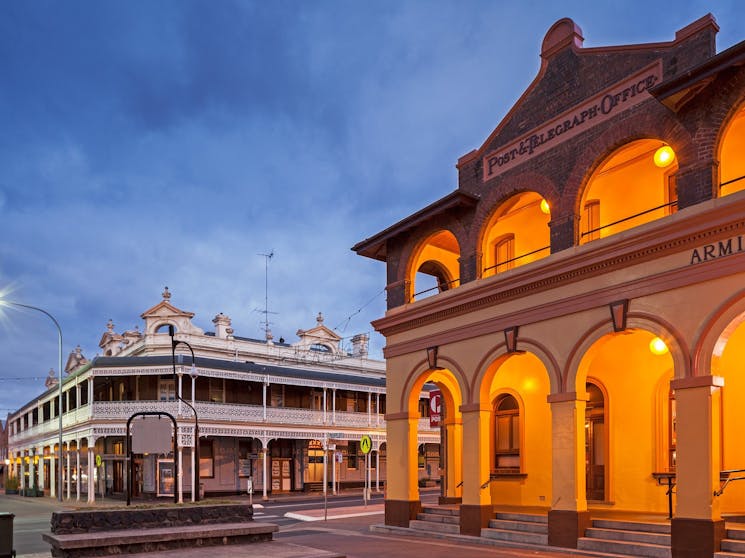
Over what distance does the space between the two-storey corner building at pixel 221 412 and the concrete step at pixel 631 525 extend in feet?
59.4

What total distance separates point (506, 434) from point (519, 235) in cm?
542

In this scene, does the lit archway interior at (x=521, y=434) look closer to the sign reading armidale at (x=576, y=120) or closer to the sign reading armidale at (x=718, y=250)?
the sign reading armidale at (x=576, y=120)

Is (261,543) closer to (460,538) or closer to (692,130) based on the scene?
(460,538)

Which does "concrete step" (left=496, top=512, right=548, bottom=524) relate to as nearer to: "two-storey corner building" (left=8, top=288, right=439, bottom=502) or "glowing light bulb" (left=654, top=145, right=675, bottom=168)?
"glowing light bulb" (left=654, top=145, right=675, bottom=168)

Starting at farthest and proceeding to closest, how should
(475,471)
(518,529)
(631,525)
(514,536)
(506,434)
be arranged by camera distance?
(506,434) < (475,471) < (518,529) < (514,536) < (631,525)

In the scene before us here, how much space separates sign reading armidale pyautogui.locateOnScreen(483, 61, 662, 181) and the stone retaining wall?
9.98m

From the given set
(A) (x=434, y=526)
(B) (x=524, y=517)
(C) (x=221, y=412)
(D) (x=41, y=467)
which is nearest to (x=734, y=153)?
(B) (x=524, y=517)

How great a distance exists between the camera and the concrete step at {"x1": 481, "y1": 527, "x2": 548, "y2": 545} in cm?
1491

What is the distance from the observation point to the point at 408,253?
20250 mm

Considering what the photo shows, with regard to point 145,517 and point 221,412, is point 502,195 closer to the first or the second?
point 145,517

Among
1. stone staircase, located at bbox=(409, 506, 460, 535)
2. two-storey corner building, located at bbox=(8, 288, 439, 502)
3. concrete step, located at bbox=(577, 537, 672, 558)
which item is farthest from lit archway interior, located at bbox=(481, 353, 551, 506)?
two-storey corner building, located at bbox=(8, 288, 439, 502)

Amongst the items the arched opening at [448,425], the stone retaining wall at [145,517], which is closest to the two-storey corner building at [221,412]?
the arched opening at [448,425]

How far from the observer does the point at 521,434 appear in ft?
61.7

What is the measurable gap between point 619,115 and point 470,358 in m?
6.61
